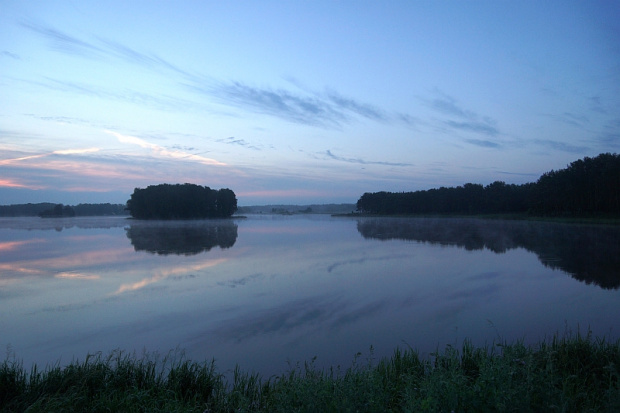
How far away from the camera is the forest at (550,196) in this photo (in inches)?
2226

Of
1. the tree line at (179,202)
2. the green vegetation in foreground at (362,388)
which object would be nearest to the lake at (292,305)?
the green vegetation in foreground at (362,388)

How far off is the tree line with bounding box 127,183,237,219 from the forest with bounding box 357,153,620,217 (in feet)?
173

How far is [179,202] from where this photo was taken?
9331 cm

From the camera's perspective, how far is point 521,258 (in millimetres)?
18656

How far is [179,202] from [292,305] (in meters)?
88.0

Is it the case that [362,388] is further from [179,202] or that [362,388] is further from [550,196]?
[179,202]

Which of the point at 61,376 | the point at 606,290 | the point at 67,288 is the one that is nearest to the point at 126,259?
the point at 67,288

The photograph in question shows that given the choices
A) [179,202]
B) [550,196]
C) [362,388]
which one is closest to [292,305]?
→ [362,388]

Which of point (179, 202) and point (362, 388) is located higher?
point (179, 202)

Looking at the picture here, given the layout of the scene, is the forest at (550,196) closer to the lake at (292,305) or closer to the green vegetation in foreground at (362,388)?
the lake at (292,305)

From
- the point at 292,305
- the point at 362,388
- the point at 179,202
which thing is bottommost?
the point at 292,305

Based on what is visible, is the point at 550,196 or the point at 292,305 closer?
the point at 292,305

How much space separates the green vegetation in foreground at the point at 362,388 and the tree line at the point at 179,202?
90076 mm

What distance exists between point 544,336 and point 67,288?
12660mm
